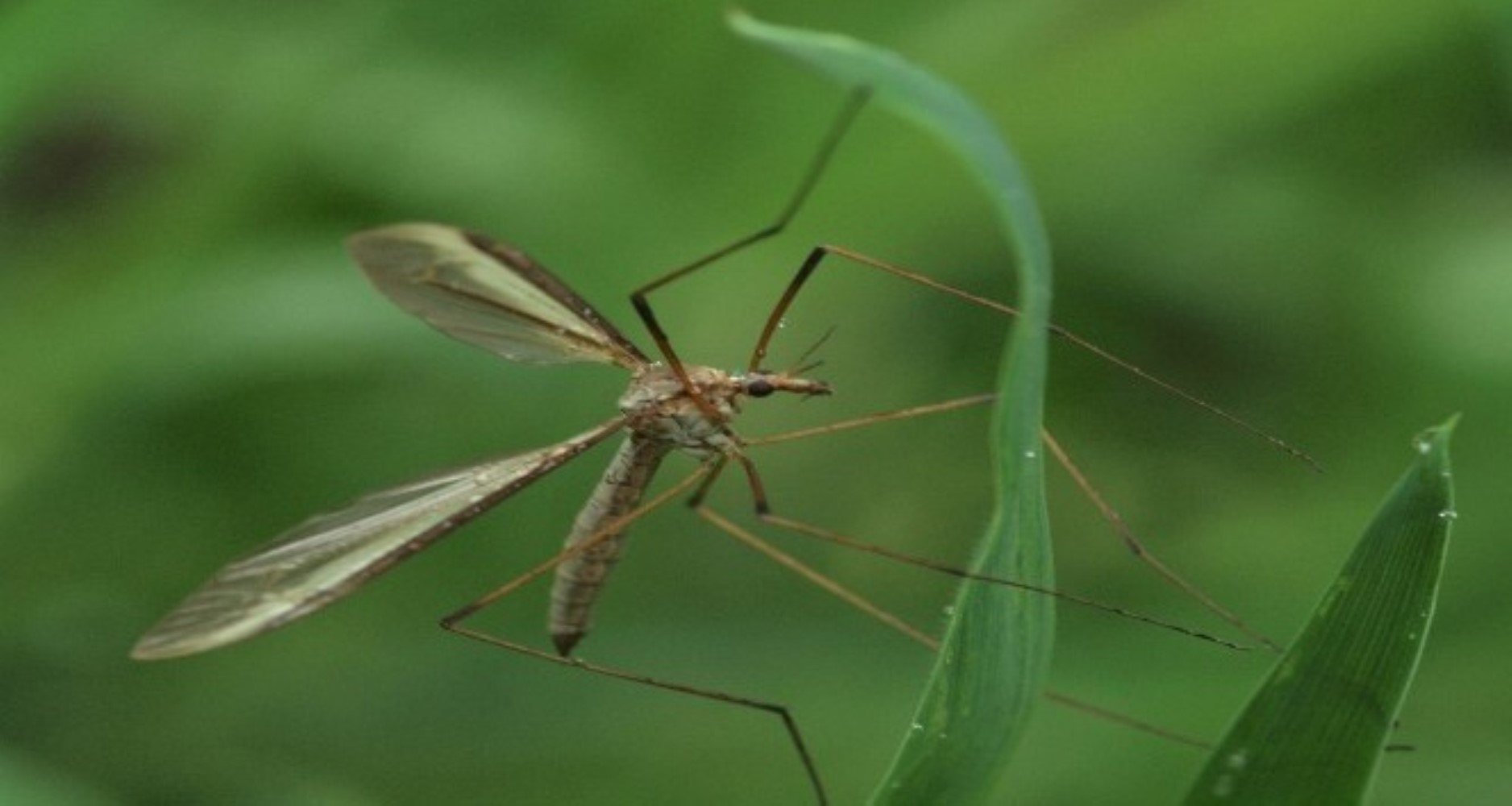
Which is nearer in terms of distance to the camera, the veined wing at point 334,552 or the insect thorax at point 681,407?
the veined wing at point 334,552

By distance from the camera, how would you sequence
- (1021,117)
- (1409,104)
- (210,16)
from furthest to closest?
1. (210,16)
2. (1409,104)
3. (1021,117)

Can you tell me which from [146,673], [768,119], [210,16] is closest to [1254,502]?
[768,119]

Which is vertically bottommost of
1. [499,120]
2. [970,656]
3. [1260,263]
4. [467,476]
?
[467,476]

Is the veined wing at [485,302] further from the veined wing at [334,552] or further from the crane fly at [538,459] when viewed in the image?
the veined wing at [334,552]

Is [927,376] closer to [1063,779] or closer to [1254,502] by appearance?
[1254,502]

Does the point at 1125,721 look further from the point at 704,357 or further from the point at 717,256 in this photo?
the point at 704,357

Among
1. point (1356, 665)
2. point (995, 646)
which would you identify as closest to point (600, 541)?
point (995, 646)

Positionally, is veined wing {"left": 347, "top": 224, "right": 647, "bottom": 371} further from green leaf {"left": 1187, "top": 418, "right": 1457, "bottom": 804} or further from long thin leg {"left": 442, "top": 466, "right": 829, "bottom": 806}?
green leaf {"left": 1187, "top": 418, "right": 1457, "bottom": 804}

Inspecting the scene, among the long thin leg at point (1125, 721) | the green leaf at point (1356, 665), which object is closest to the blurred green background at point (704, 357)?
the long thin leg at point (1125, 721)
